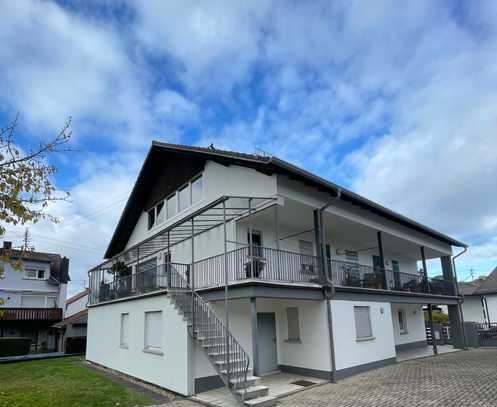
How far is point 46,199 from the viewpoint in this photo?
17.3ft

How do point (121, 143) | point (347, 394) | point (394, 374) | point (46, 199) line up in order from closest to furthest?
point (46, 199) → point (347, 394) → point (394, 374) → point (121, 143)

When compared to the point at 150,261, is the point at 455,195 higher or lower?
higher

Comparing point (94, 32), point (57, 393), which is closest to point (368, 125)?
point (94, 32)

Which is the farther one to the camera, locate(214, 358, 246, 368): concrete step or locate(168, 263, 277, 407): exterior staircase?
locate(214, 358, 246, 368): concrete step

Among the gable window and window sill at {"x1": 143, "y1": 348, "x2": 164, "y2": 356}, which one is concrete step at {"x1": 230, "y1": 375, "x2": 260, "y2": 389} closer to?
window sill at {"x1": 143, "y1": 348, "x2": 164, "y2": 356}

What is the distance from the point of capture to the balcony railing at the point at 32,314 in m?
29.3

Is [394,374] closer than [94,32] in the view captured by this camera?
No

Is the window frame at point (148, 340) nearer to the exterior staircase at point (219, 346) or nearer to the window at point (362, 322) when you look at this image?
the exterior staircase at point (219, 346)

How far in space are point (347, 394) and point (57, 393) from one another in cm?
801

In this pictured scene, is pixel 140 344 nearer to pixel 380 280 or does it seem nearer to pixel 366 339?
pixel 366 339

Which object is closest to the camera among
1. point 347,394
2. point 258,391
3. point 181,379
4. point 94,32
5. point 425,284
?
point 94,32

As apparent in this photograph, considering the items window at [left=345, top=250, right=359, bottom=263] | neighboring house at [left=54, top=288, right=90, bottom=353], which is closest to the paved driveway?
window at [left=345, top=250, right=359, bottom=263]

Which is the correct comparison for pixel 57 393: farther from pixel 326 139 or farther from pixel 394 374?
pixel 326 139

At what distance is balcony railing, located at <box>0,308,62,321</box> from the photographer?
29.3 m
